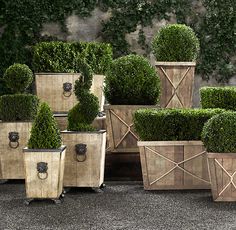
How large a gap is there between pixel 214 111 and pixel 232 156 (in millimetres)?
768

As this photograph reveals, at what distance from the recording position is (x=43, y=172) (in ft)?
16.6

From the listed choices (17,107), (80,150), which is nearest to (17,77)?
(17,107)

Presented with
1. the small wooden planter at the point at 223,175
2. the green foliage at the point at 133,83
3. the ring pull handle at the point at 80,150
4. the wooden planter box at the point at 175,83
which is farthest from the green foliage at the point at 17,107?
the small wooden planter at the point at 223,175

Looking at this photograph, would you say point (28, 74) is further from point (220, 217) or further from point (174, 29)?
point (220, 217)

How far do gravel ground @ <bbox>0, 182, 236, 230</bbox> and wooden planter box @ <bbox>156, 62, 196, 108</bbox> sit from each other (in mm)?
1093

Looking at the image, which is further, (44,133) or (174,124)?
(174,124)

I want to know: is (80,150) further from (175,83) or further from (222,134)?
(175,83)

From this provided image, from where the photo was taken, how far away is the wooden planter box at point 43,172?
5047mm

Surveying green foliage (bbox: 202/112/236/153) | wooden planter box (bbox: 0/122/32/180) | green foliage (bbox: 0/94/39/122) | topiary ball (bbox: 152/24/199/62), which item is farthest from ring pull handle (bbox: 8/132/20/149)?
green foliage (bbox: 202/112/236/153)

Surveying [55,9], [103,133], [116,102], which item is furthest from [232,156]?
[55,9]

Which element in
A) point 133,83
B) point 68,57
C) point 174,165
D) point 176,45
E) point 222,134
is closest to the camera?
point 222,134

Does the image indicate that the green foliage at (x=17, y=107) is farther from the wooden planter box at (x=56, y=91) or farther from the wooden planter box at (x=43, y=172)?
the wooden planter box at (x=43, y=172)

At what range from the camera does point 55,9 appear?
27.1 feet

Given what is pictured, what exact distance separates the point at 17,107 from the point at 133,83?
45.5 inches
